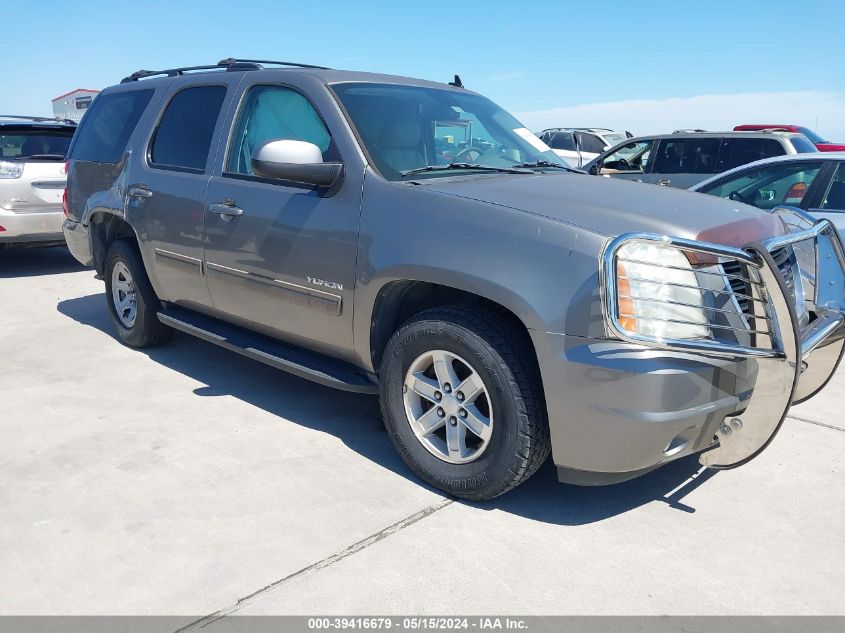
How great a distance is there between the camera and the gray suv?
275 centimetres

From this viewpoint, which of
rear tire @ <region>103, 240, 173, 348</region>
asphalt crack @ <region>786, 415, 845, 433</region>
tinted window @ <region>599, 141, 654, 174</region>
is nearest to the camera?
asphalt crack @ <region>786, 415, 845, 433</region>

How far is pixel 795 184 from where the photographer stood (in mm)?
6066

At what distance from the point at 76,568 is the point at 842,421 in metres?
4.01

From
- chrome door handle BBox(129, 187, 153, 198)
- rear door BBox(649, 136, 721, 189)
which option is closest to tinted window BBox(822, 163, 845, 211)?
rear door BBox(649, 136, 721, 189)

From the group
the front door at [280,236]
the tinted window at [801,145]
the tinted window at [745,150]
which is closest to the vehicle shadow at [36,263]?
the front door at [280,236]

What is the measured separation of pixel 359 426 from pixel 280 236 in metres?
1.13

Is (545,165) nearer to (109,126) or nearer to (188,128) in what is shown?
(188,128)

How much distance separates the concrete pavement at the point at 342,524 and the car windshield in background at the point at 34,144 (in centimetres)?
465

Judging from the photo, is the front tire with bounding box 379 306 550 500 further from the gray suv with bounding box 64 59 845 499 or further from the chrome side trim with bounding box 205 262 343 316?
the chrome side trim with bounding box 205 262 343 316

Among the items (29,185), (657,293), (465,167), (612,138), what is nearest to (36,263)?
(29,185)

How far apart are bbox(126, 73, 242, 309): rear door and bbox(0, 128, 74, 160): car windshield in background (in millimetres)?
3952

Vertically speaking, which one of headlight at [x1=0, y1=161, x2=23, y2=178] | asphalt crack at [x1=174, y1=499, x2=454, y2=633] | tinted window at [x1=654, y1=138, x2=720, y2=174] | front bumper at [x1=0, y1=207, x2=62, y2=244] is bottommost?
asphalt crack at [x1=174, y1=499, x2=454, y2=633]

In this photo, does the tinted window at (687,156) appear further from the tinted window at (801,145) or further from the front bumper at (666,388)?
the front bumper at (666,388)

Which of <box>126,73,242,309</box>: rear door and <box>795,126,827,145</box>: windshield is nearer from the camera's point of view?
<box>126,73,242,309</box>: rear door
